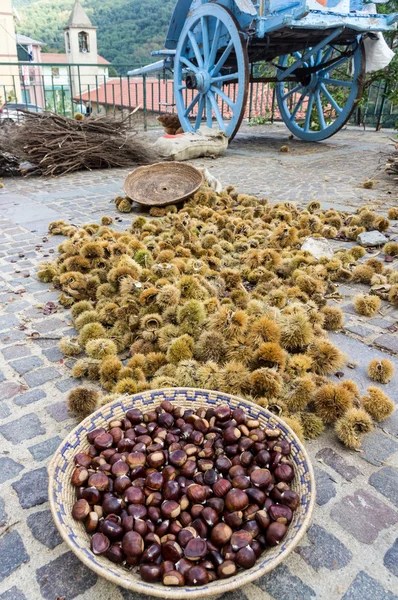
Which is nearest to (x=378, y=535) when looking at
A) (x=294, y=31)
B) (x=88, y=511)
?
(x=88, y=511)

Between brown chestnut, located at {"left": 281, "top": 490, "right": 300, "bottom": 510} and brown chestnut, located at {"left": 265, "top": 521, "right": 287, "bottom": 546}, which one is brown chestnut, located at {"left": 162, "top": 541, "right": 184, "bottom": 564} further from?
brown chestnut, located at {"left": 281, "top": 490, "right": 300, "bottom": 510}

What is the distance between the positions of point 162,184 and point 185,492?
4456 mm

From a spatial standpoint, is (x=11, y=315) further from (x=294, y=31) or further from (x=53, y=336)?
(x=294, y=31)

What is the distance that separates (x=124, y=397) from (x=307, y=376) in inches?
33.4

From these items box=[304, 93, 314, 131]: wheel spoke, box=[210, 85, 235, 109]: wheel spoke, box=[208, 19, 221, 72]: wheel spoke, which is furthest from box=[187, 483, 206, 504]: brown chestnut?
box=[304, 93, 314, 131]: wheel spoke

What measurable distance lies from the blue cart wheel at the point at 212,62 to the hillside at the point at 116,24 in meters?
50.6

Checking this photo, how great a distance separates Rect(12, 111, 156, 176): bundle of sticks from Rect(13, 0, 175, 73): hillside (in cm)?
5242

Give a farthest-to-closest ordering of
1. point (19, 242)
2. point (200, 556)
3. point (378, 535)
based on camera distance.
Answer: point (19, 242), point (378, 535), point (200, 556)

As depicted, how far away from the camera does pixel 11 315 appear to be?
306cm

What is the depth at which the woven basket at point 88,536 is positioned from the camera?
1231 millimetres

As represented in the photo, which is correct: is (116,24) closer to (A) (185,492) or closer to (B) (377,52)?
(B) (377,52)

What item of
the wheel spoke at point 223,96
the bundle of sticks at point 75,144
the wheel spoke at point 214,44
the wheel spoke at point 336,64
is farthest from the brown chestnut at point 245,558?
the wheel spoke at point 336,64

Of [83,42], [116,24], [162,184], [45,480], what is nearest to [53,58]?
[116,24]

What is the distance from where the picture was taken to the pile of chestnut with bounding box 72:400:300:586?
133cm
